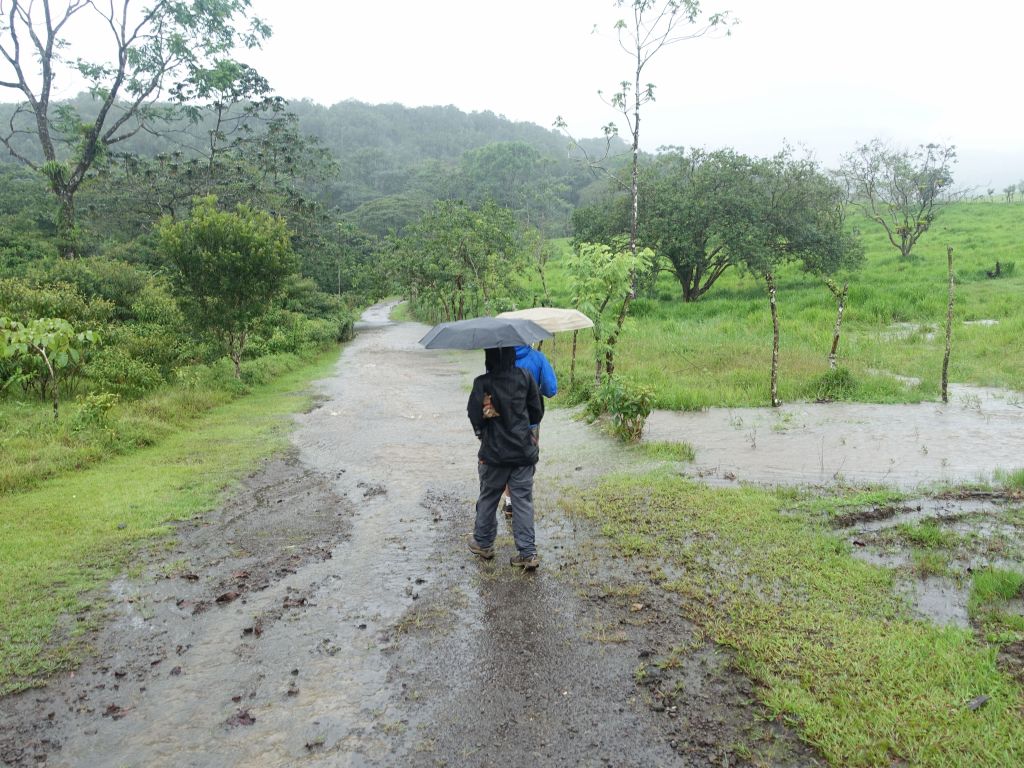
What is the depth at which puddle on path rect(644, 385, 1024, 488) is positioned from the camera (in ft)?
25.5

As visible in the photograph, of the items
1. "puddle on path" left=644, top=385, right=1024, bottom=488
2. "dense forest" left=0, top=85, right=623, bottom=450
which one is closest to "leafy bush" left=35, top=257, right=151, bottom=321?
"dense forest" left=0, top=85, right=623, bottom=450

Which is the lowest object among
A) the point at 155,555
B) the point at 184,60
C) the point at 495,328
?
the point at 155,555

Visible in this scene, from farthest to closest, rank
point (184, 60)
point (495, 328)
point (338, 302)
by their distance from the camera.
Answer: point (338, 302), point (184, 60), point (495, 328)

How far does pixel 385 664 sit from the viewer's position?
402 centimetres

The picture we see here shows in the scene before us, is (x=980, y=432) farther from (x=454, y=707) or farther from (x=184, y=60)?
(x=184, y=60)

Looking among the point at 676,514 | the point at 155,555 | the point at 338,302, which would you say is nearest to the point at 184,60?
the point at 338,302

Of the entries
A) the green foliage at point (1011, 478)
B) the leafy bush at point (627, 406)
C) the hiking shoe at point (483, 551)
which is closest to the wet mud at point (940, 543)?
the green foliage at point (1011, 478)

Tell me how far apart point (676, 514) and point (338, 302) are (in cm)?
3472

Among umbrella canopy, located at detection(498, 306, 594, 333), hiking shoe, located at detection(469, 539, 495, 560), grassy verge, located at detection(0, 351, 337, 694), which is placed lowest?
grassy verge, located at detection(0, 351, 337, 694)

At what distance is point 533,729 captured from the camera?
3350mm

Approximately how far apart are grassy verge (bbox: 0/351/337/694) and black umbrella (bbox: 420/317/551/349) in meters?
3.45

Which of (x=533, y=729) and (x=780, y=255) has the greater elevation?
(x=780, y=255)

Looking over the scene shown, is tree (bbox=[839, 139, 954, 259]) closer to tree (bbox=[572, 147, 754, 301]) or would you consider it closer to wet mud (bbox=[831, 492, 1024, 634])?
tree (bbox=[572, 147, 754, 301])

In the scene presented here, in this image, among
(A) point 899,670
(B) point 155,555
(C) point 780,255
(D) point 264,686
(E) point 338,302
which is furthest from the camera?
(E) point 338,302
